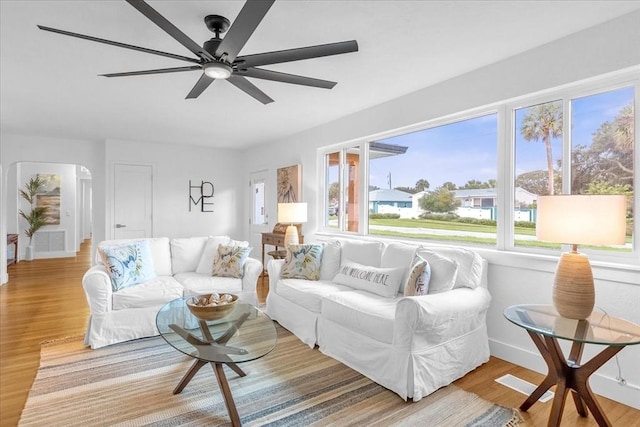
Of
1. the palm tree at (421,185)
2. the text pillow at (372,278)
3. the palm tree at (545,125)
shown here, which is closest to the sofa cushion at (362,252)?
the text pillow at (372,278)

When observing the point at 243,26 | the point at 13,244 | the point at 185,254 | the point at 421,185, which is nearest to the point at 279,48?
the point at 243,26

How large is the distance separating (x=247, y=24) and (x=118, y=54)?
170 cm

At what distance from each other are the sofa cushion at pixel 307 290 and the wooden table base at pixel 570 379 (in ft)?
5.22

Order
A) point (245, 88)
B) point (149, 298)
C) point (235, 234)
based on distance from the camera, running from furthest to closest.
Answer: point (235, 234), point (149, 298), point (245, 88)

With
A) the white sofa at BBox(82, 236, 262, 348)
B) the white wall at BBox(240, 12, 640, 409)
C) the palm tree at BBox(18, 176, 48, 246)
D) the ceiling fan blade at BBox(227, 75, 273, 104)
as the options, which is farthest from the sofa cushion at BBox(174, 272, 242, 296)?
the palm tree at BBox(18, 176, 48, 246)

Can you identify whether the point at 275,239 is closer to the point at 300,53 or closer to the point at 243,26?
the point at 300,53

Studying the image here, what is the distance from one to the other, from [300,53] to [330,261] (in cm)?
224

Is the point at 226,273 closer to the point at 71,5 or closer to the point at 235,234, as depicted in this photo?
the point at 71,5

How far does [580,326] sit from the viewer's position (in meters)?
1.87

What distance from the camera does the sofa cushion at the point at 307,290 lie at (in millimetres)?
3043

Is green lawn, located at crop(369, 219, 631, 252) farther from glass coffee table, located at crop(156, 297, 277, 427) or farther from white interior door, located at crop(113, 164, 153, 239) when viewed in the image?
white interior door, located at crop(113, 164, 153, 239)

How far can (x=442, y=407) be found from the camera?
7.02 feet

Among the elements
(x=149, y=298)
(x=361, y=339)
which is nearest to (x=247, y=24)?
(x=361, y=339)

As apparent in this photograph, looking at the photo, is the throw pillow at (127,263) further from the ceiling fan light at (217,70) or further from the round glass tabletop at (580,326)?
the round glass tabletop at (580,326)
